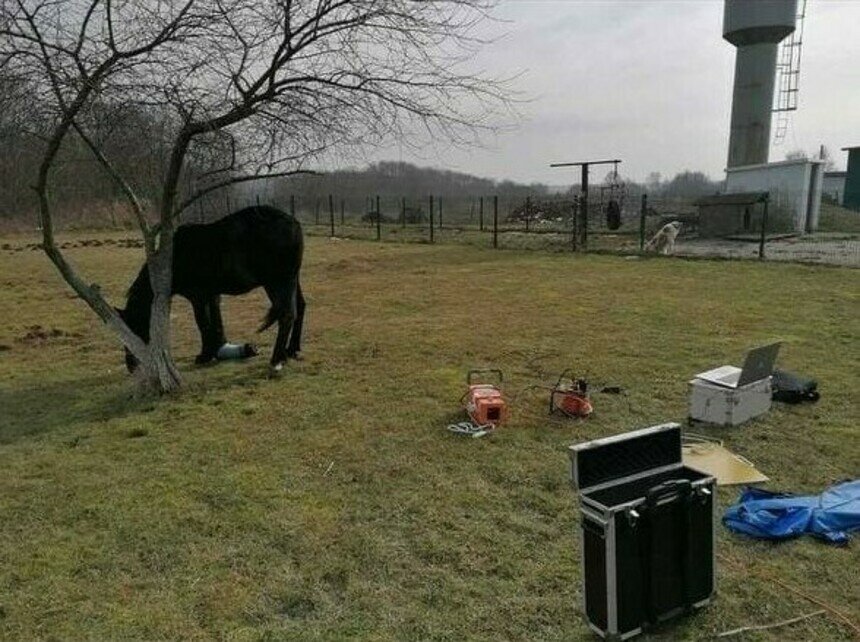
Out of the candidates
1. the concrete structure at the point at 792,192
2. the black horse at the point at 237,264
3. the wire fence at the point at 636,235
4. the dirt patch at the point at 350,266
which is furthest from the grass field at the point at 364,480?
the concrete structure at the point at 792,192

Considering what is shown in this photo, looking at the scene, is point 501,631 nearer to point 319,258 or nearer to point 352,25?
point 352,25

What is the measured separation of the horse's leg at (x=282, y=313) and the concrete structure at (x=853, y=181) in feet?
131

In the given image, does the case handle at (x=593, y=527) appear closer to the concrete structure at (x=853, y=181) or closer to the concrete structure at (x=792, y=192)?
the concrete structure at (x=792, y=192)

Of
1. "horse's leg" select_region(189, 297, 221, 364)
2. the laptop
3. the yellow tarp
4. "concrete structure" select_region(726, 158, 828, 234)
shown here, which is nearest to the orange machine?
the yellow tarp

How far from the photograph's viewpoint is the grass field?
2.47m

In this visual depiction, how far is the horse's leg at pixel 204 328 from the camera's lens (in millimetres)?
6172

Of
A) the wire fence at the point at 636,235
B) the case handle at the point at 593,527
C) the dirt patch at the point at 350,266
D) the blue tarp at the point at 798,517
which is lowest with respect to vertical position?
the blue tarp at the point at 798,517

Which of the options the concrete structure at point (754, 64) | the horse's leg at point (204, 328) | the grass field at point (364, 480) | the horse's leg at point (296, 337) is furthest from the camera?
the concrete structure at point (754, 64)

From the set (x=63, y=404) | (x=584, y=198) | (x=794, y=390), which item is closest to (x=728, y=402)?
(x=794, y=390)

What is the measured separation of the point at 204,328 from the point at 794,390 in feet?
17.3

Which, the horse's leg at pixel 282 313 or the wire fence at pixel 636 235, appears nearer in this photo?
the horse's leg at pixel 282 313

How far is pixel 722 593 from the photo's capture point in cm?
252

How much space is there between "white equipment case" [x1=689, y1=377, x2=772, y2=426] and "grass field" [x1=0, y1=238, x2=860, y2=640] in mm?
116

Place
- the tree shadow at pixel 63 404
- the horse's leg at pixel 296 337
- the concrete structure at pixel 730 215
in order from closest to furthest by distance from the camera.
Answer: the tree shadow at pixel 63 404, the horse's leg at pixel 296 337, the concrete structure at pixel 730 215
